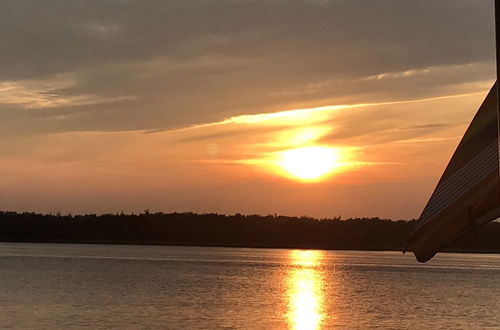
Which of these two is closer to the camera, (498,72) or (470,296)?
(498,72)

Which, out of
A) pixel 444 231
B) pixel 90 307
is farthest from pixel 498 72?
pixel 90 307

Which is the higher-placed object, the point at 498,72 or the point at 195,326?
the point at 498,72

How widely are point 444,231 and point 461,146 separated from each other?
2.08ft

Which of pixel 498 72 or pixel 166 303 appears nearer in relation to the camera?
pixel 498 72

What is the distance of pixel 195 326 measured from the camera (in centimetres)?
5994

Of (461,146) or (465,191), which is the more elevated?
(461,146)

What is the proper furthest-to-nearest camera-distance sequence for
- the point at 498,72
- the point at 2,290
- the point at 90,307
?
the point at 2,290 → the point at 90,307 → the point at 498,72

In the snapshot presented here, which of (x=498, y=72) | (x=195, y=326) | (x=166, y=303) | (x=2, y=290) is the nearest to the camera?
(x=498, y=72)

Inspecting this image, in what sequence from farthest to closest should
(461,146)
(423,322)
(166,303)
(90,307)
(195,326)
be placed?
(166,303) → (90,307) → (423,322) → (195,326) → (461,146)

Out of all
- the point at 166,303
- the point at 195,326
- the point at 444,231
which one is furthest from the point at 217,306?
the point at 444,231

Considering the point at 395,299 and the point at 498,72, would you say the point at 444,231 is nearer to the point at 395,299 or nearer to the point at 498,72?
the point at 498,72

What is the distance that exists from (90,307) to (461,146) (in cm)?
6987

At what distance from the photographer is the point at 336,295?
97.8 meters

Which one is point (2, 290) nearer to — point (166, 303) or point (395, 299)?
point (166, 303)
